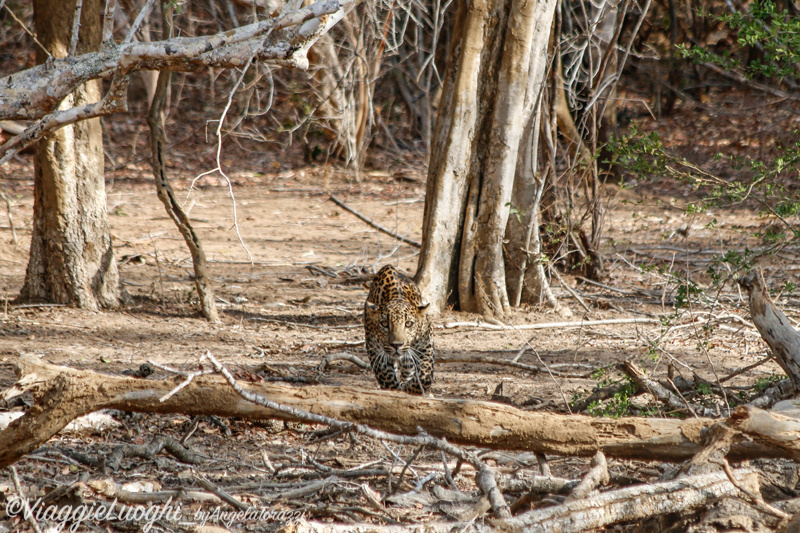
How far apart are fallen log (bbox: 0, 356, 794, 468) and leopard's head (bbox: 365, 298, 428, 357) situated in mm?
2448

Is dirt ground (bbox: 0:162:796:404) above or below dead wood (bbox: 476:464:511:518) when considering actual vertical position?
below

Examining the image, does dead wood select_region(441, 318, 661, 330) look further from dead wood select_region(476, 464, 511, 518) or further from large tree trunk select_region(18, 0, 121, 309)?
dead wood select_region(476, 464, 511, 518)

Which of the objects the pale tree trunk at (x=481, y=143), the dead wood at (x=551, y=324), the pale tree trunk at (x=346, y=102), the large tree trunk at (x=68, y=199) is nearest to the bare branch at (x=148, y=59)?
the large tree trunk at (x=68, y=199)

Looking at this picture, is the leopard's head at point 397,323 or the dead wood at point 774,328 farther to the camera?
the leopard's head at point 397,323

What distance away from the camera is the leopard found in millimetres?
5906

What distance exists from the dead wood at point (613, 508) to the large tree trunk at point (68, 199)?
547 cm

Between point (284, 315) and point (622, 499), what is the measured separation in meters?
5.69

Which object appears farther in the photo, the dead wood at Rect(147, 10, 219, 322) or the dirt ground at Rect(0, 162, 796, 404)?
the dead wood at Rect(147, 10, 219, 322)

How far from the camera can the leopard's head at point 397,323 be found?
19.4 feet

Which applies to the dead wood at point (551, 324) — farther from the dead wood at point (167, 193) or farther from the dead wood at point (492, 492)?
the dead wood at point (492, 492)

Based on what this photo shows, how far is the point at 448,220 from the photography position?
8.05m

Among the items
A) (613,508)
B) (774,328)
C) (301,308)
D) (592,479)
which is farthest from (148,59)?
(301,308)

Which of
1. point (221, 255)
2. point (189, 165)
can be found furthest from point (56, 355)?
point (189, 165)

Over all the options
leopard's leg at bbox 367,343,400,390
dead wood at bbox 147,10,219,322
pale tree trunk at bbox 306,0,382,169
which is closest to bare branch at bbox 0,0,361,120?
leopard's leg at bbox 367,343,400,390
